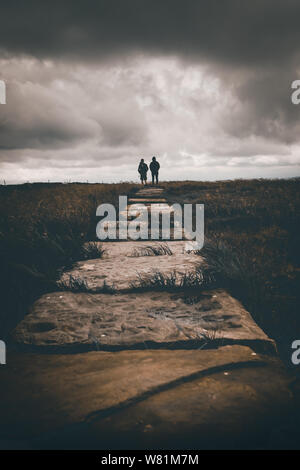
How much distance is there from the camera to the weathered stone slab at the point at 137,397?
1.43 meters

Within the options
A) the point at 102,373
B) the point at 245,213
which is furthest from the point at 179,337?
the point at 245,213

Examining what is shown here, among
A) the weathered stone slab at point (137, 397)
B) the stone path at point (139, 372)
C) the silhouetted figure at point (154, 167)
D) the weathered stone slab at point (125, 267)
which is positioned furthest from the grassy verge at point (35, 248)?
the silhouetted figure at point (154, 167)

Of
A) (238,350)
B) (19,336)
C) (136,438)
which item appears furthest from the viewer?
(19,336)

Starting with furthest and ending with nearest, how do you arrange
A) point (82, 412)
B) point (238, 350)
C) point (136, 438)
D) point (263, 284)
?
point (263, 284) → point (238, 350) → point (82, 412) → point (136, 438)

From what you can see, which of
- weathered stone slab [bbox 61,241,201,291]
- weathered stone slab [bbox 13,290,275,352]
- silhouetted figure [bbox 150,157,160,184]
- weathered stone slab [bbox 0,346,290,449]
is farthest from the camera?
silhouetted figure [bbox 150,157,160,184]

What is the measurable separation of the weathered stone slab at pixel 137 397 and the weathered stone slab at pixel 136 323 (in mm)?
123

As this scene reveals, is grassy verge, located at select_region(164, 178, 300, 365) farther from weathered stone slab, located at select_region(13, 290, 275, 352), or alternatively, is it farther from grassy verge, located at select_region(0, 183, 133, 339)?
grassy verge, located at select_region(0, 183, 133, 339)

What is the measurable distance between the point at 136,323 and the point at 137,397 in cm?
84

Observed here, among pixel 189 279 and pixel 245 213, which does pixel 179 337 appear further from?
pixel 245 213

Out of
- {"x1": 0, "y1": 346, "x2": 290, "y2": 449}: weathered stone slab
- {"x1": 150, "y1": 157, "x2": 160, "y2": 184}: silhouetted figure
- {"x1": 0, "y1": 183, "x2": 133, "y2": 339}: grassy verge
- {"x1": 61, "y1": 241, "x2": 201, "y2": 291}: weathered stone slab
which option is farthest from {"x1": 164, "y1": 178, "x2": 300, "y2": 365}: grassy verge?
{"x1": 150, "y1": 157, "x2": 160, "y2": 184}: silhouetted figure

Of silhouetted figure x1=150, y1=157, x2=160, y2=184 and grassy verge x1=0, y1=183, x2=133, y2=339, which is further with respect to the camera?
A: silhouetted figure x1=150, y1=157, x2=160, y2=184

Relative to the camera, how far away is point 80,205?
656cm

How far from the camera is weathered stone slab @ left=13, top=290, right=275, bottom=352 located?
89.6 inches

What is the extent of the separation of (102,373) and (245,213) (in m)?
5.12
